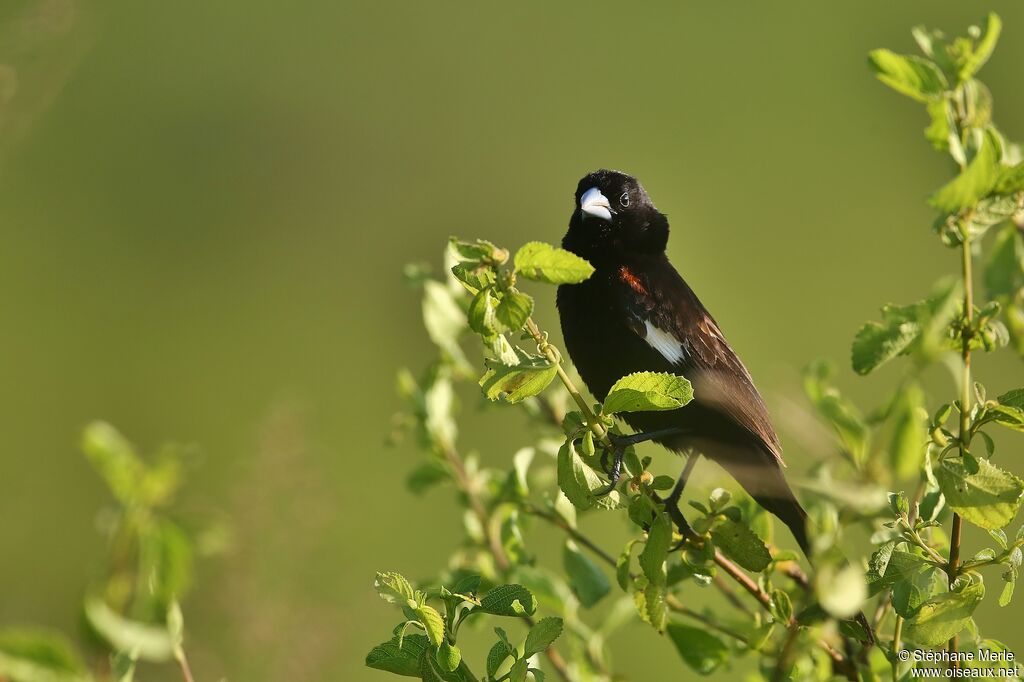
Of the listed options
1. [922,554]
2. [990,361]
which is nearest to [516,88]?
[990,361]

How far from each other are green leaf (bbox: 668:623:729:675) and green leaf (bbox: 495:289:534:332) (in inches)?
23.9

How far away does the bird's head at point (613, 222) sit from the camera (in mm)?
2721

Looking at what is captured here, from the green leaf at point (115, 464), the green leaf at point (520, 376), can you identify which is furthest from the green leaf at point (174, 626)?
the green leaf at point (520, 376)

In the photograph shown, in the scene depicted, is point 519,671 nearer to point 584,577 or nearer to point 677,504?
point 584,577

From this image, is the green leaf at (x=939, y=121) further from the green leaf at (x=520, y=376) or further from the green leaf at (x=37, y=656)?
the green leaf at (x=37, y=656)

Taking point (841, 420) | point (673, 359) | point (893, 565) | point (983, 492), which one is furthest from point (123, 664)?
point (673, 359)

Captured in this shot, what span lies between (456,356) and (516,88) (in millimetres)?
9409

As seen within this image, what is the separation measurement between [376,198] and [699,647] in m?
8.17

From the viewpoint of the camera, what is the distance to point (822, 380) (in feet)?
6.43

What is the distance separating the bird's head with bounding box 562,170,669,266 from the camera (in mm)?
2721

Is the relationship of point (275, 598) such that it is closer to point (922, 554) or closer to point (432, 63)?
point (922, 554)

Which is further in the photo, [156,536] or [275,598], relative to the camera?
[275,598]

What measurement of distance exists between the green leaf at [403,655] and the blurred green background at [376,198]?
2.39m

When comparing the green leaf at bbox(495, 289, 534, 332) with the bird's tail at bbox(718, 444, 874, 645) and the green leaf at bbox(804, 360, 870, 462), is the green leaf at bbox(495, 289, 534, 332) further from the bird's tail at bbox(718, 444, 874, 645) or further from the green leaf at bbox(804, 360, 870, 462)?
the bird's tail at bbox(718, 444, 874, 645)
